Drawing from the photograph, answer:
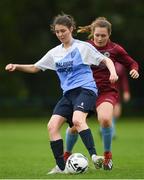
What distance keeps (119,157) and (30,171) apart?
2791 mm

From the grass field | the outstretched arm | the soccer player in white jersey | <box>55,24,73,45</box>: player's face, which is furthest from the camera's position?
<box>55,24,73,45</box>: player's face

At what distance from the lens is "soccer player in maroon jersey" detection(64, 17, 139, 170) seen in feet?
31.6

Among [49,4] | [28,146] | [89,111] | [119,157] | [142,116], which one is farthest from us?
[49,4]

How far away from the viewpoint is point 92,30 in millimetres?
9859

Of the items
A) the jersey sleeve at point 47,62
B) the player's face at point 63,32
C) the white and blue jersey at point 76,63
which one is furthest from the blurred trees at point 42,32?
the player's face at point 63,32

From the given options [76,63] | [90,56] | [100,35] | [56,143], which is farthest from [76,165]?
[100,35]

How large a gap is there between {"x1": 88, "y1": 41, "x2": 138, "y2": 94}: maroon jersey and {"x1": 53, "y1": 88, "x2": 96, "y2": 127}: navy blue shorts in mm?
646

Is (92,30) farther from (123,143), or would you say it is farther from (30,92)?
(30,92)

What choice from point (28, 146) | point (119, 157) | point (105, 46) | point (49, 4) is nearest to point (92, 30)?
point (105, 46)

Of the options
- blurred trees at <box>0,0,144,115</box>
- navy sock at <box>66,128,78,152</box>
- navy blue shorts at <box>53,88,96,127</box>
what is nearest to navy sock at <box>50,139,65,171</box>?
navy blue shorts at <box>53,88,96,127</box>

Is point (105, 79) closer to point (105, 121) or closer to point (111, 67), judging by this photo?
point (105, 121)

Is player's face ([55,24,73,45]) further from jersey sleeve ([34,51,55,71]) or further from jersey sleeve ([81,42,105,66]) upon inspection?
jersey sleeve ([34,51,55,71])

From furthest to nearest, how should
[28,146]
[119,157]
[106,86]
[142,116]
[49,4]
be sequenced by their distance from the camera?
1. [49,4]
2. [142,116]
3. [28,146]
4. [119,157]
5. [106,86]

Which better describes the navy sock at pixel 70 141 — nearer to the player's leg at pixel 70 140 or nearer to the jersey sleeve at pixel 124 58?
the player's leg at pixel 70 140
